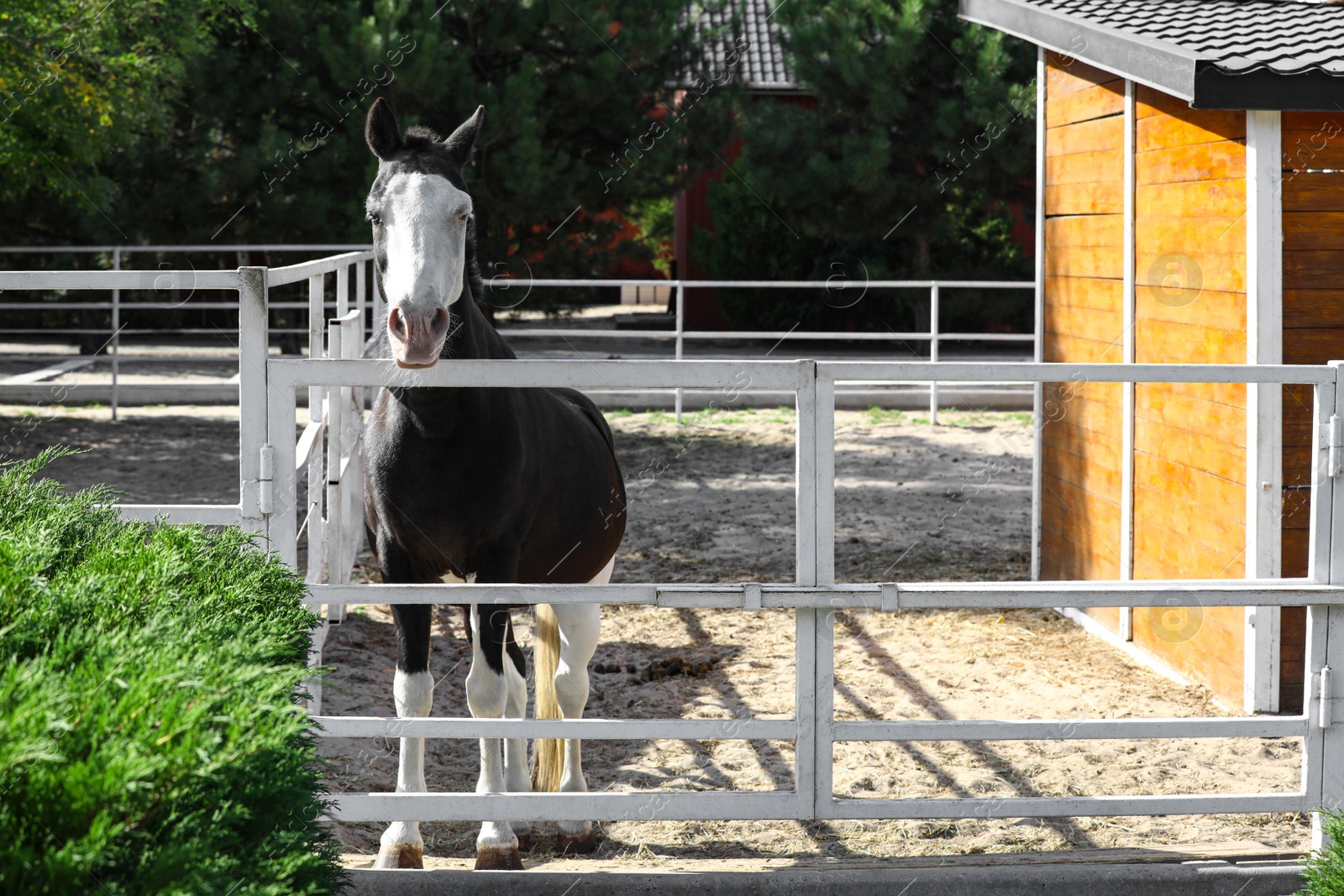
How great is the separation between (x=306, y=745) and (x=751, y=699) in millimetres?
3408

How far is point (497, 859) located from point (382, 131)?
1919mm

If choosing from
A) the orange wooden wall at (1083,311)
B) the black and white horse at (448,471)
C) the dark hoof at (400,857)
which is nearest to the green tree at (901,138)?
the orange wooden wall at (1083,311)

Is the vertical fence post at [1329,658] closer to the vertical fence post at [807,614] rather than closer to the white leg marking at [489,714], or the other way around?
the vertical fence post at [807,614]

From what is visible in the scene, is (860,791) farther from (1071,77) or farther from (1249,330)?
(1071,77)

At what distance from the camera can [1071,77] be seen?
22.1 ft

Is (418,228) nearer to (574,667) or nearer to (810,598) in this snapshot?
(810,598)

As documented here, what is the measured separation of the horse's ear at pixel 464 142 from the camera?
3.40m

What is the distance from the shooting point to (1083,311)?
662 cm

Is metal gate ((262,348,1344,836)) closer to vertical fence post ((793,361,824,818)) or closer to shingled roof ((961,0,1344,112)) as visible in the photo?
vertical fence post ((793,361,824,818))

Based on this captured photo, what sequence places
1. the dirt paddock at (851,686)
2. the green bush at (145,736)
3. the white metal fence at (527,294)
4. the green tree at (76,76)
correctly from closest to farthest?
the green bush at (145,736)
the dirt paddock at (851,686)
the white metal fence at (527,294)
the green tree at (76,76)

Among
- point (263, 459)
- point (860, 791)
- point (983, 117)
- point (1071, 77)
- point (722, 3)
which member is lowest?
point (860, 791)

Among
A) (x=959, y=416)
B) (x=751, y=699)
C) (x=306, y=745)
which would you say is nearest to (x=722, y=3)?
(x=959, y=416)

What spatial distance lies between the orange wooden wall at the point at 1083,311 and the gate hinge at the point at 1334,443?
129 inches

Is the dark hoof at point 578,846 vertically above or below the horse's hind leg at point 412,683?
below
